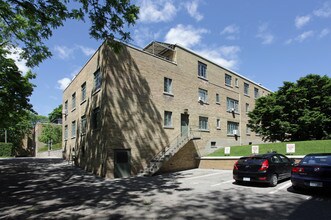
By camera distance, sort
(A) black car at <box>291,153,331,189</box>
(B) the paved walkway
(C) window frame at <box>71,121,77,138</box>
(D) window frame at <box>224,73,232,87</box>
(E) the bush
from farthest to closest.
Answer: (E) the bush
(D) window frame at <box>224,73,232,87</box>
(C) window frame at <box>71,121,77,138</box>
(A) black car at <box>291,153,331,189</box>
(B) the paved walkway

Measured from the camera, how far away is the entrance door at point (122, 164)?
1781 cm

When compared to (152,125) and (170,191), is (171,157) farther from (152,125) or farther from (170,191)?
(170,191)

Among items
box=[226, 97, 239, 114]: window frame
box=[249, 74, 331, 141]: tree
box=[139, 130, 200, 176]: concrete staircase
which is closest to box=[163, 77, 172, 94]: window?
box=[139, 130, 200, 176]: concrete staircase

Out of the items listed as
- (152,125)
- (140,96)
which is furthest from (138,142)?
(140,96)

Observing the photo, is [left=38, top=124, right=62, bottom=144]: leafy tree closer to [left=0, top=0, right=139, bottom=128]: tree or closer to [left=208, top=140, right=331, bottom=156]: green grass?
[left=0, top=0, right=139, bottom=128]: tree

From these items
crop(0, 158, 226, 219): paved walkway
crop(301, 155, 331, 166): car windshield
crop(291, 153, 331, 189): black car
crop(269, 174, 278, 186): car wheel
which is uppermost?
crop(301, 155, 331, 166): car windshield

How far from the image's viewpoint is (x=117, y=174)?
17750mm

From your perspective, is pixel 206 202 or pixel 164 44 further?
pixel 164 44

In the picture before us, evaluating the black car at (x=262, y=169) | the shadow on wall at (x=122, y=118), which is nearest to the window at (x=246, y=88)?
the shadow on wall at (x=122, y=118)

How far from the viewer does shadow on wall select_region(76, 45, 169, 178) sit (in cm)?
1793

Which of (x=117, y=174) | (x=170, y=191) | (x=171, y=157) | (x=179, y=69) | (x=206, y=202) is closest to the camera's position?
(x=206, y=202)

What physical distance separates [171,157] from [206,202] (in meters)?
11.3

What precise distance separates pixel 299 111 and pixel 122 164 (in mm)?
18724

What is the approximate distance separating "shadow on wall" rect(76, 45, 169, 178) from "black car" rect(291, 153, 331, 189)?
37.0 feet
